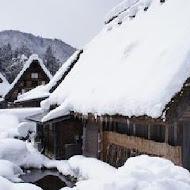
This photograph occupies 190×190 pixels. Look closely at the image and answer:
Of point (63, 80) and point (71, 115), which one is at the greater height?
point (63, 80)

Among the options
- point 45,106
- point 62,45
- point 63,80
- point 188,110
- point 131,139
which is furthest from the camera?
point 62,45

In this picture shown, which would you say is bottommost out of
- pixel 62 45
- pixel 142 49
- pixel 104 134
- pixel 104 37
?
pixel 104 134

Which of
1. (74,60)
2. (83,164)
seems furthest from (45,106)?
(83,164)

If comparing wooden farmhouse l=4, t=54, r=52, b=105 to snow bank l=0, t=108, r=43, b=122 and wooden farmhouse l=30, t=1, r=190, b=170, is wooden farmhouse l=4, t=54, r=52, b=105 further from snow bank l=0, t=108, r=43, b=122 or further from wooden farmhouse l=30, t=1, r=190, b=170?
wooden farmhouse l=30, t=1, r=190, b=170

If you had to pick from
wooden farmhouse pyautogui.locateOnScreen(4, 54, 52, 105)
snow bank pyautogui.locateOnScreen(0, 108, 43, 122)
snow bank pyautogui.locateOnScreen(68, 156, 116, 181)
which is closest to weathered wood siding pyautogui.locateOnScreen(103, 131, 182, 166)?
snow bank pyautogui.locateOnScreen(68, 156, 116, 181)

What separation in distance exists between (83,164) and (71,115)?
3.11 m

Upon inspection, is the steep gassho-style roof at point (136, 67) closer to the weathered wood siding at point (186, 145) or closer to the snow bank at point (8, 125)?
the weathered wood siding at point (186, 145)

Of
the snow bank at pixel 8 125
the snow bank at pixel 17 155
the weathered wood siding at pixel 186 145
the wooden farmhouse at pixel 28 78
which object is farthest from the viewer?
the wooden farmhouse at pixel 28 78

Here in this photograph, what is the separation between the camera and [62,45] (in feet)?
510

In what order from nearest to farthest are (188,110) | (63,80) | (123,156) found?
1. (188,110)
2. (123,156)
3. (63,80)

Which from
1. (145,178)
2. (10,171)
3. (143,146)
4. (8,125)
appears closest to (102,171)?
(143,146)

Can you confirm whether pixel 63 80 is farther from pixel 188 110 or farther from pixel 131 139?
pixel 188 110

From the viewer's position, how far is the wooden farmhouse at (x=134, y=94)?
9.69 meters

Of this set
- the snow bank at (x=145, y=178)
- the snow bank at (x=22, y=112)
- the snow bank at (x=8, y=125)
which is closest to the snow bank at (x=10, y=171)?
the snow bank at (x=145, y=178)
